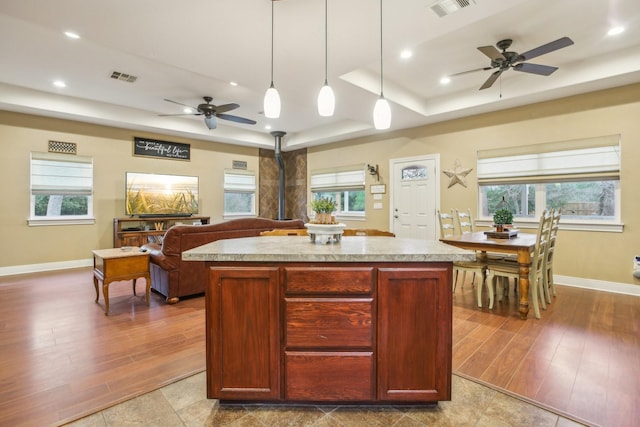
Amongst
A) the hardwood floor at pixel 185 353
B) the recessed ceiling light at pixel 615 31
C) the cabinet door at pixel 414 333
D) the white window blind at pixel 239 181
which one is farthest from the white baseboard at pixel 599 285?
the white window blind at pixel 239 181

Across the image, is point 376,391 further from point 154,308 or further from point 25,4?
point 25,4

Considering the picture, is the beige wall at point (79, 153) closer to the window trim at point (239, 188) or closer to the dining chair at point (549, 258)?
the window trim at point (239, 188)

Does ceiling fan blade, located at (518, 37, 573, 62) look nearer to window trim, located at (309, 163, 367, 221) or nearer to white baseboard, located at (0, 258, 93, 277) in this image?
window trim, located at (309, 163, 367, 221)

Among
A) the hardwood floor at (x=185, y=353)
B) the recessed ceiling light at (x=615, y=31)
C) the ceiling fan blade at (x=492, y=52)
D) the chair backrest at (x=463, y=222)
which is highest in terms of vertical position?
the recessed ceiling light at (x=615, y=31)

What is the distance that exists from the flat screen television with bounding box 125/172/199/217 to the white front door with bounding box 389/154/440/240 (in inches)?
177

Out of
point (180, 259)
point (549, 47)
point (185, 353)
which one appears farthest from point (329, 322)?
point (549, 47)

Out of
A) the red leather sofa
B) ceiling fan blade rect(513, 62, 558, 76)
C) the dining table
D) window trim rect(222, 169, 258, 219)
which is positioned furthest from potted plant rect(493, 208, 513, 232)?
window trim rect(222, 169, 258, 219)

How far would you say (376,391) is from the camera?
1.69m

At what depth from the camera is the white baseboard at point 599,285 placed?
389 cm

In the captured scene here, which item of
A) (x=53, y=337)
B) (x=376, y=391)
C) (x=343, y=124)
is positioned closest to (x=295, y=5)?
(x=376, y=391)

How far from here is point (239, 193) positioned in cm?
798

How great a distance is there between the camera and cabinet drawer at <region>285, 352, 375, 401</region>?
1681mm

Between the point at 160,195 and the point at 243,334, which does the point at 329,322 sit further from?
the point at 160,195

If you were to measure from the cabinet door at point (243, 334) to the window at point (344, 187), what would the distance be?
5.32m
